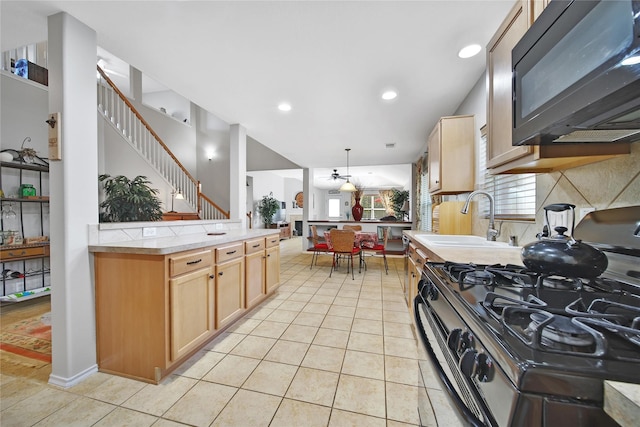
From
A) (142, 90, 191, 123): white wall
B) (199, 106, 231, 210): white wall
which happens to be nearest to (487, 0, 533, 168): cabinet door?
(199, 106, 231, 210): white wall

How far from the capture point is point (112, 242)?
1807 mm

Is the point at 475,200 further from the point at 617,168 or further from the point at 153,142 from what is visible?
the point at 153,142

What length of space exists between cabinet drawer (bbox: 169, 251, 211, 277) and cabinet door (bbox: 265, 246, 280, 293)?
3.47ft

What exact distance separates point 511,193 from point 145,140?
6103 mm

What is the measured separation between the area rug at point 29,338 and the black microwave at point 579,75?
324 centimetres

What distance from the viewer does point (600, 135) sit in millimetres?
907

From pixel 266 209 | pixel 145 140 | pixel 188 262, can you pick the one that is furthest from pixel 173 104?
pixel 188 262

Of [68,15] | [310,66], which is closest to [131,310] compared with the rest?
[68,15]

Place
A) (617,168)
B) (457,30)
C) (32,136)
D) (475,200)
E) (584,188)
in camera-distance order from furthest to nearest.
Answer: (32,136)
(475,200)
(457,30)
(584,188)
(617,168)

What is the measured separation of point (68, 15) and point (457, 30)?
2.56 m

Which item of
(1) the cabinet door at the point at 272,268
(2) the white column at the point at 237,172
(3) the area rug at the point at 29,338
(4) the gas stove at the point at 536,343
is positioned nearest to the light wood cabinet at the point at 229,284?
(1) the cabinet door at the point at 272,268

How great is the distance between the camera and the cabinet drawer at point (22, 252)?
2.94 meters

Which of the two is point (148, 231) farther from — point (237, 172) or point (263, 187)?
point (263, 187)

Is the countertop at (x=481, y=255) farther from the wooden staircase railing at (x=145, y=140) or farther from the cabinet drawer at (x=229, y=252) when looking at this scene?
the wooden staircase railing at (x=145, y=140)
